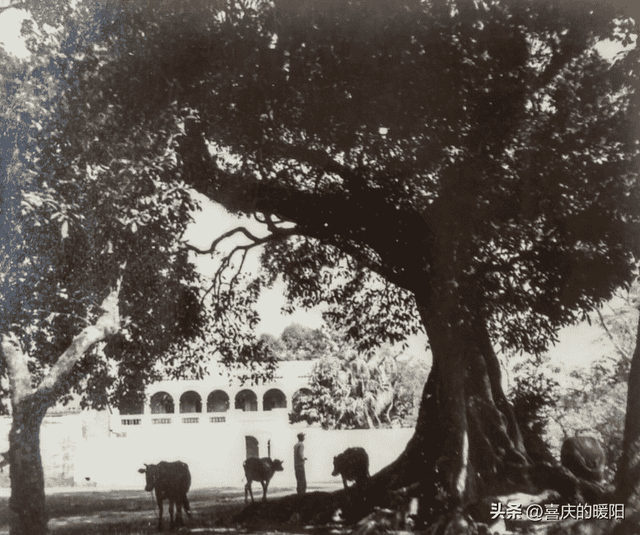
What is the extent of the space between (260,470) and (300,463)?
432 millimetres

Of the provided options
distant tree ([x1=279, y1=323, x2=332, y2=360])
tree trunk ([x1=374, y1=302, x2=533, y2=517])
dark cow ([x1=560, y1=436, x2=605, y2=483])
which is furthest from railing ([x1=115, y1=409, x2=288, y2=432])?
dark cow ([x1=560, y1=436, x2=605, y2=483])

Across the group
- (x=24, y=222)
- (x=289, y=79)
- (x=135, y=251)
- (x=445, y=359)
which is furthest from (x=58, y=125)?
(x=445, y=359)

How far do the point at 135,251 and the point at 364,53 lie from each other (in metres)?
2.99

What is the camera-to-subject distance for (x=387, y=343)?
6344 millimetres

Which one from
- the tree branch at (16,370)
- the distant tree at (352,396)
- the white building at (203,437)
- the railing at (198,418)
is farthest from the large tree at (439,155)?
the tree branch at (16,370)

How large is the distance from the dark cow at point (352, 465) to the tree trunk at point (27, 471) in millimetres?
2749

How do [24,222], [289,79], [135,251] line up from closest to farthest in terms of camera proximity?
[24,222], [135,251], [289,79]

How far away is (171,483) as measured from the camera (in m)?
5.60

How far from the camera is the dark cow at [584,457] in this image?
5.96 m

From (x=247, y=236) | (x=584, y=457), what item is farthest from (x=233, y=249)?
(x=584, y=457)

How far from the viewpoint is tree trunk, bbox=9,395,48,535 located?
5.10 m

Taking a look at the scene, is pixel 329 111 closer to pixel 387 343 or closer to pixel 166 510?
pixel 387 343

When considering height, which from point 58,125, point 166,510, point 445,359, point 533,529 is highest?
point 58,125

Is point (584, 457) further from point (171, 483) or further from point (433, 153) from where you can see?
point (171, 483)
